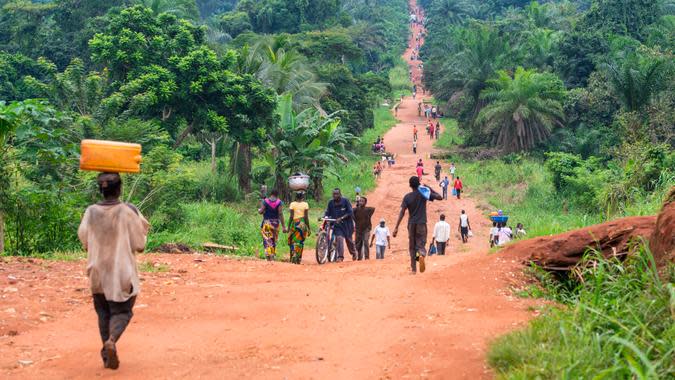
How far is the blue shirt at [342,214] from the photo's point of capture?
47.9ft

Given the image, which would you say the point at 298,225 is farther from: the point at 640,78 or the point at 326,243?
the point at 640,78

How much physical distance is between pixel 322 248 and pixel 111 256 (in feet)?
27.6

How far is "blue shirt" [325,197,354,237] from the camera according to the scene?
1461 cm

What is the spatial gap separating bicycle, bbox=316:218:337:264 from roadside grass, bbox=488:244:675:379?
7761 millimetres

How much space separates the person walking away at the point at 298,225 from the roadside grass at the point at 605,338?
7.32 meters

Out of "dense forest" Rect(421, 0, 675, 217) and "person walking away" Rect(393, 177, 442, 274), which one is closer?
"person walking away" Rect(393, 177, 442, 274)

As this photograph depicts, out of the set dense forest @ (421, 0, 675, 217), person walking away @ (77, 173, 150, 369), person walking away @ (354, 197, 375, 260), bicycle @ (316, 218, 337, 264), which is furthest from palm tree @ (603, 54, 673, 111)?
person walking away @ (77, 173, 150, 369)

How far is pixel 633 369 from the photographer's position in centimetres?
465

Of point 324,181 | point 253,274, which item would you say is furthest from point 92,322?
point 324,181

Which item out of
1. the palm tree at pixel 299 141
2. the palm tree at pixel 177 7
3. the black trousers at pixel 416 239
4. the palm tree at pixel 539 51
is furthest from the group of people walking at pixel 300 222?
the palm tree at pixel 539 51

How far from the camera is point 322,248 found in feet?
48.1

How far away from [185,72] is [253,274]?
17.0 metres

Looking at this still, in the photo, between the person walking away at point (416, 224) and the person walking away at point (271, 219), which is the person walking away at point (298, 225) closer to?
the person walking away at point (271, 219)

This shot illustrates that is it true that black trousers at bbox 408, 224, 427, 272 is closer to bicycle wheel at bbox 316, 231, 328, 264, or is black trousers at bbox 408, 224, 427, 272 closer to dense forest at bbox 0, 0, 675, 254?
bicycle wheel at bbox 316, 231, 328, 264
